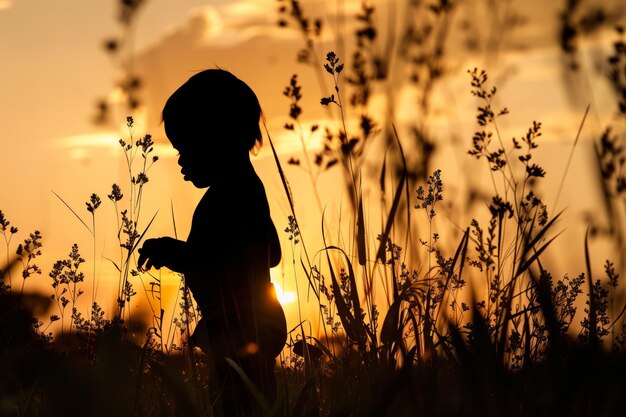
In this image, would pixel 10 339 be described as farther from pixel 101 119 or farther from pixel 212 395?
pixel 101 119

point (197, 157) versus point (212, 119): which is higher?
point (212, 119)

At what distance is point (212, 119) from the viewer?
332 cm

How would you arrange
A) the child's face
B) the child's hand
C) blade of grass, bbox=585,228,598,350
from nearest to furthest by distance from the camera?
1. blade of grass, bbox=585,228,598,350
2. the child's hand
3. the child's face

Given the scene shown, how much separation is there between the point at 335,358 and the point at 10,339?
3.13 ft

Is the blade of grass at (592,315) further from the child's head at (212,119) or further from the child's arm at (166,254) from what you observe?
the child's head at (212,119)

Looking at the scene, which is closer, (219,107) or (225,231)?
(225,231)

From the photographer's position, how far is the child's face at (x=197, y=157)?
3.25 m

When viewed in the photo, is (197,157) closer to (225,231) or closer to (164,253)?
(225,231)

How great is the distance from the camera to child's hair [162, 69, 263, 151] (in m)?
3.31

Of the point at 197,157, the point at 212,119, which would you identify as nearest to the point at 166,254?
the point at 197,157

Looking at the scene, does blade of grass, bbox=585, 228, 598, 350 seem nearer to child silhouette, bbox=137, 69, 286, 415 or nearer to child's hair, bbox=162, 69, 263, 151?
child silhouette, bbox=137, 69, 286, 415

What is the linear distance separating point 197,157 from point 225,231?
0.38m

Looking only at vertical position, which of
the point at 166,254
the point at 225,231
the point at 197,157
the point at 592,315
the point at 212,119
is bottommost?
the point at 592,315

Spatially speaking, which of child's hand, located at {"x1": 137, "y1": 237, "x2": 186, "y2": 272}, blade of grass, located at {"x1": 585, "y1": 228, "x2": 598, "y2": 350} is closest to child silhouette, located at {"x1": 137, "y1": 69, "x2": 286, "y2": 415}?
child's hand, located at {"x1": 137, "y1": 237, "x2": 186, "y2": 272}
